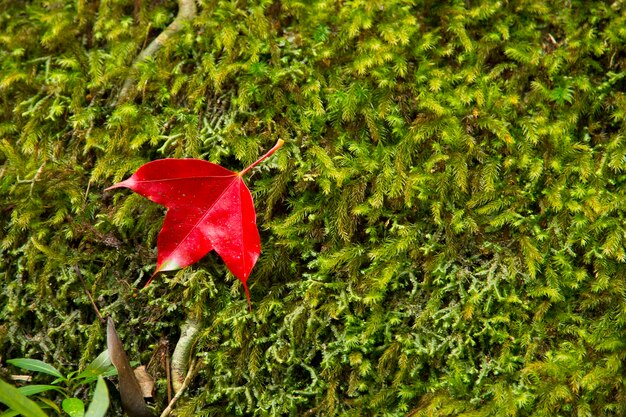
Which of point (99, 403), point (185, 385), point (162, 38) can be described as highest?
point (162, 38)

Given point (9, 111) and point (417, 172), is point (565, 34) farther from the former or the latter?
point (9, 111)

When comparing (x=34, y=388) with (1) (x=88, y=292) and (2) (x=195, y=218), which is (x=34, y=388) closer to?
(1) (x=88, y=292)

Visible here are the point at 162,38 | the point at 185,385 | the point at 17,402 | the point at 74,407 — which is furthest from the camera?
the point at 162,38

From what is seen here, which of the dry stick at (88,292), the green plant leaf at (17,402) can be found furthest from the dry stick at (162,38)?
the green plant leaf at (17,402)

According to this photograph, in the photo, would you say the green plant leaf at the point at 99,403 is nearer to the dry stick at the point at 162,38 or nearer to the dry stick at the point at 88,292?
the dry stick at the point at 88,292

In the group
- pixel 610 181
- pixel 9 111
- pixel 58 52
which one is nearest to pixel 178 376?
pixel 9 111

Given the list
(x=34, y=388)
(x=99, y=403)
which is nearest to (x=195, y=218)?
(x=99, y=403)
